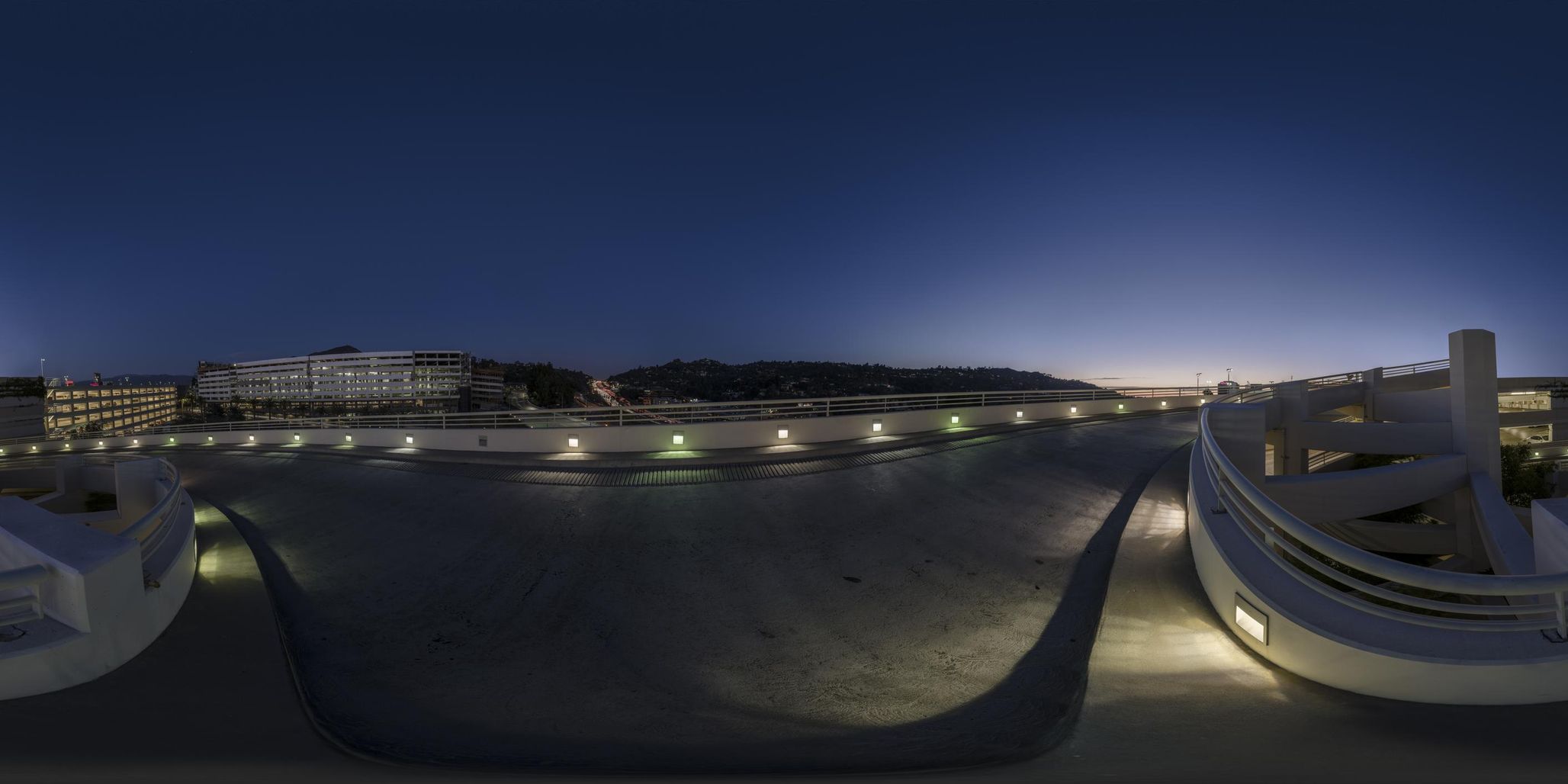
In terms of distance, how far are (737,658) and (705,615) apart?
0.93m

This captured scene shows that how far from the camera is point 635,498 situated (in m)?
10.3

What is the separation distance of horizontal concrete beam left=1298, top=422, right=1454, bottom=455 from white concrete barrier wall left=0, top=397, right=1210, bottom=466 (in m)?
7.09

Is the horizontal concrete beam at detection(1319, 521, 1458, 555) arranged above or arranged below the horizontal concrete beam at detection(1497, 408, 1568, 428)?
below

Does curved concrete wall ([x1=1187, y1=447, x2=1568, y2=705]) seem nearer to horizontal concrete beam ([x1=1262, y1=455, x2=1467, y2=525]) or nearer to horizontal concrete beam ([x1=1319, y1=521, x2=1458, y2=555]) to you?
horizontal concrete beam ([x1=1262, y1=455, x2=1467, y2=525])

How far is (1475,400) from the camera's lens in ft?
42.4

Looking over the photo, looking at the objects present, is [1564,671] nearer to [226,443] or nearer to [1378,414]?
[1378,414]

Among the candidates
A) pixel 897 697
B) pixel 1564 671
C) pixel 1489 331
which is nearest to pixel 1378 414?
pixel 1489 331

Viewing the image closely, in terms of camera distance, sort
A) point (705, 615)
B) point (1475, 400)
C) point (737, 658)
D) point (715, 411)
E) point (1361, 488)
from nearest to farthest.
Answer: point (737, 658) < point (705, 615) < point (1361, 488) < point (1475, 400) < point (715, 411)

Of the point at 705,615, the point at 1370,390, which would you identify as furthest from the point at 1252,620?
the point at 1370,390

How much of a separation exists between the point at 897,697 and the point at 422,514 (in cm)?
910

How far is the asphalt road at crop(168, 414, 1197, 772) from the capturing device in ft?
14.3

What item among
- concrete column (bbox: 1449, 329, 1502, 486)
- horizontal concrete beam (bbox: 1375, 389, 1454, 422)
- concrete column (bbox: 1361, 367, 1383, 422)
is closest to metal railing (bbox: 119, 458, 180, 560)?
concrete column (bbox: 1449, 329, 1502, 486)

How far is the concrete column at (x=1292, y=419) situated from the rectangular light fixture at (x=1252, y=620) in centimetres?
1612

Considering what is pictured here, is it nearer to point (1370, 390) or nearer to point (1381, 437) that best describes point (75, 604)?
point (1381, 437)
